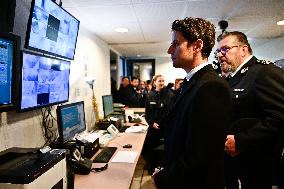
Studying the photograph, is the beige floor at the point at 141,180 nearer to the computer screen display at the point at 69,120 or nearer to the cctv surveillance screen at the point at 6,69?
the computer screen display at the point at 69,120

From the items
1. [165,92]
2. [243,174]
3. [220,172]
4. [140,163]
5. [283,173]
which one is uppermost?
[165,92]

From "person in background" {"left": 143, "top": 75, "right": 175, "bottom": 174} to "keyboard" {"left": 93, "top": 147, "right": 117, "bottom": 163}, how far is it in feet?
4.01

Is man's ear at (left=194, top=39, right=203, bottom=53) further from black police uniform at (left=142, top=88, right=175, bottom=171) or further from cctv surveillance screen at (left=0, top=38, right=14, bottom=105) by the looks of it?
black police uniform at (left=142, top=88, right=175, bottom=171)

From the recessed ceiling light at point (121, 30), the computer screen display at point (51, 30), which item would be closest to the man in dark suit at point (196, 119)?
the computer screen display at point (51, 30)

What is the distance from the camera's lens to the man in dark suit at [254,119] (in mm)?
1601

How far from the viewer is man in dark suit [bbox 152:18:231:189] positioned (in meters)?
1.00

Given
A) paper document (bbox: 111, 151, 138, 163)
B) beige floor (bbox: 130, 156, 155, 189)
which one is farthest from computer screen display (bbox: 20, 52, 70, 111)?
beige floor (bbox: 130, 156, 155, 189)

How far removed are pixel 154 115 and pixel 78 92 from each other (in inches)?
48.8

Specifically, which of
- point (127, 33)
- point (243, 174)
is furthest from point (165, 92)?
point (243, 174)

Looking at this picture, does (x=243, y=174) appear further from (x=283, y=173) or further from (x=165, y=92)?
(x=165, y=92)

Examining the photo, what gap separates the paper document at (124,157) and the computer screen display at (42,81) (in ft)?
2.36

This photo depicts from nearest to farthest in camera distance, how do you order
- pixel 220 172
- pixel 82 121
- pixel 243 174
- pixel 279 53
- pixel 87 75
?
pixel 220 172 < pixel 243 174 < pixel 82 121 < pixel 87 75 < pixel 279 53

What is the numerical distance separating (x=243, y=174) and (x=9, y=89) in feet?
5.57

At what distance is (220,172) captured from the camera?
→ 1097 millimetres
